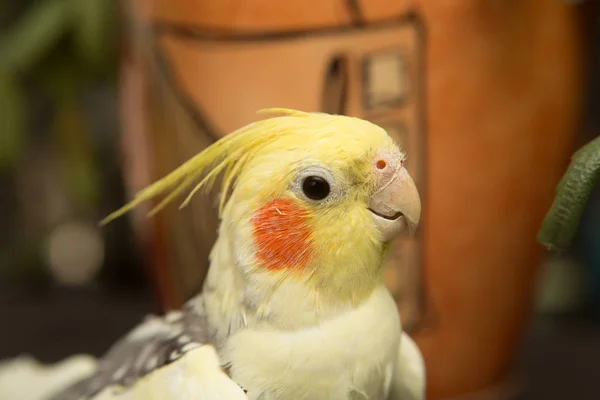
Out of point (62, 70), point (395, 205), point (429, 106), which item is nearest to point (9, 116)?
point (62, 70)

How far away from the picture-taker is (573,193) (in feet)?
1.29

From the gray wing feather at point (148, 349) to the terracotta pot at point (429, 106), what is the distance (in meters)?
0.06

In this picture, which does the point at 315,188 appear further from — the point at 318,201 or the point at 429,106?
the point at 429,106

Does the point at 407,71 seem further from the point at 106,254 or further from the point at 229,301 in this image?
the point at 106,254

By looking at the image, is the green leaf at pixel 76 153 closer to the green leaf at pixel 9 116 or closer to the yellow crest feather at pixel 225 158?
the green leaf at pixel 9 116

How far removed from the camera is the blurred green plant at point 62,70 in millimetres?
895

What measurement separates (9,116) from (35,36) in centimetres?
10

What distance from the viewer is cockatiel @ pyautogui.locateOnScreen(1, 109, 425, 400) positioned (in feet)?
1.27

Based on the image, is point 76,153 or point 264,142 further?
point 76,153

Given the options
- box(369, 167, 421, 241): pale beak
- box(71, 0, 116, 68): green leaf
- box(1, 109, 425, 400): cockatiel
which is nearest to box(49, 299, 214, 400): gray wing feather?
box(1, 109, 425, 400): cockatiel

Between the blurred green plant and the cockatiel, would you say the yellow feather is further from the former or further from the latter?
the blurred green plant

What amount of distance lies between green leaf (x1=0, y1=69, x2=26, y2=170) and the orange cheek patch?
2.02 feet

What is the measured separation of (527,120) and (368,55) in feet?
0.50

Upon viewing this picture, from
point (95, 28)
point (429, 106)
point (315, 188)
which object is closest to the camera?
point (315, 188)
